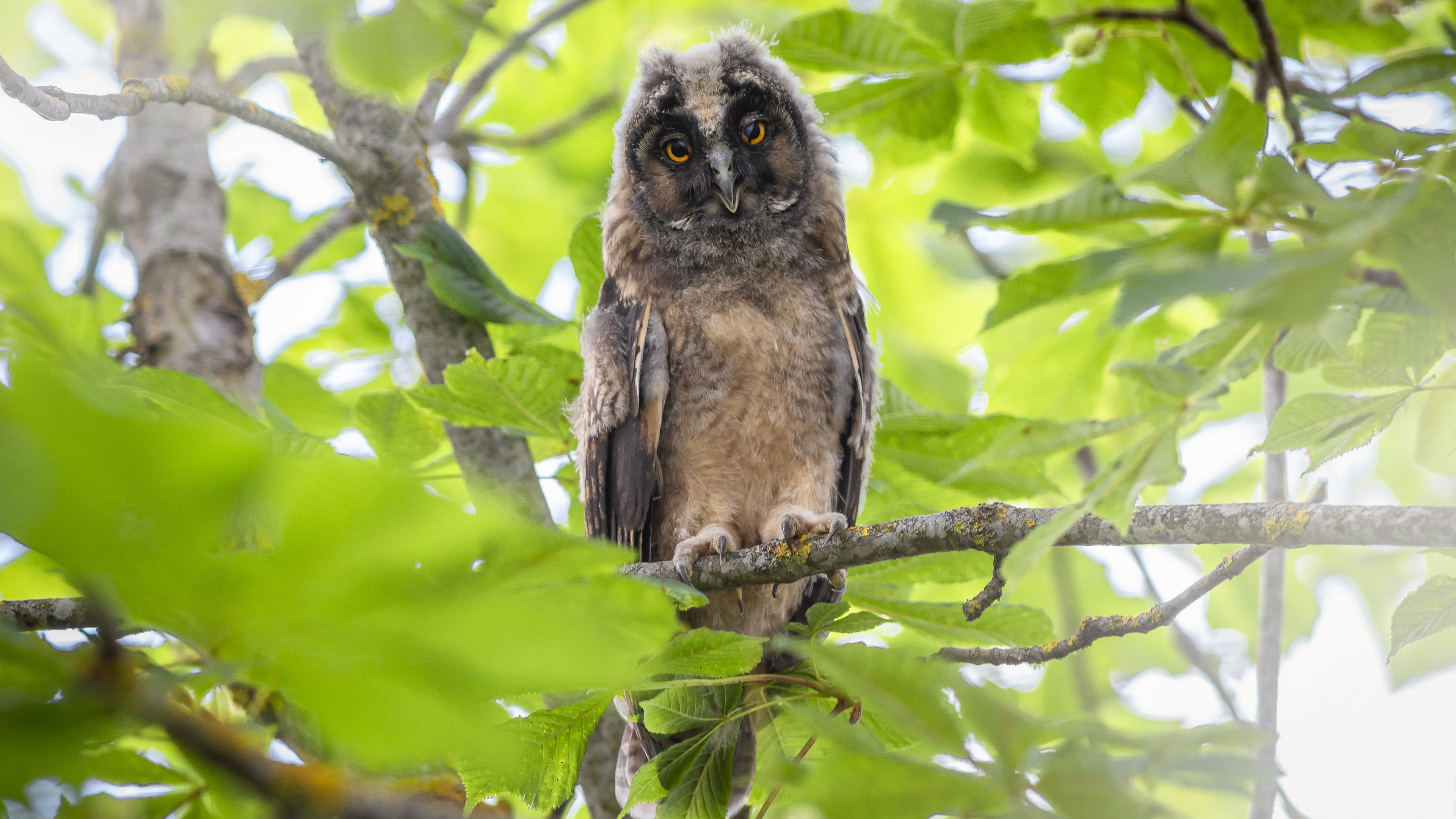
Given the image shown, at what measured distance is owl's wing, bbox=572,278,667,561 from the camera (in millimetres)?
3410

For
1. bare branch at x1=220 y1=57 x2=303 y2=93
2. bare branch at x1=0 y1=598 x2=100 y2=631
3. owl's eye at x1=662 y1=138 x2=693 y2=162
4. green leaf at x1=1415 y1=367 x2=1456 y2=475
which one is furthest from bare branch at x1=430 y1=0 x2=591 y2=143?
green leaf at x1=1415 y1=367 x2=1456 y2=475

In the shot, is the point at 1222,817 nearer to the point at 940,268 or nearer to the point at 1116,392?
the point at 1116,392

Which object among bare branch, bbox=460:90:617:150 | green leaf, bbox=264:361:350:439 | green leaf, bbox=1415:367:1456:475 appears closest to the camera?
green leaf, bbox=1415:367:1456:475

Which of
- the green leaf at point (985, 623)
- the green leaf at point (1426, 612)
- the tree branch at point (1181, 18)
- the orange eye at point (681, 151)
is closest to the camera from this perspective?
the green leaf at point (1426, 612)

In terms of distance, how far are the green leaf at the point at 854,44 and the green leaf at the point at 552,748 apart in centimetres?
203

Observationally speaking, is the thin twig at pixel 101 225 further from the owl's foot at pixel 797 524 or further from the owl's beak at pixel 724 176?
the owl's foot at pixel 797 524

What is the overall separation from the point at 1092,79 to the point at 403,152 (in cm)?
261

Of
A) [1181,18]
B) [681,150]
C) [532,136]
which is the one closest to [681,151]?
[681,150]

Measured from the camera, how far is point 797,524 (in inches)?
120

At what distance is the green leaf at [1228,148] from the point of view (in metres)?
1.32

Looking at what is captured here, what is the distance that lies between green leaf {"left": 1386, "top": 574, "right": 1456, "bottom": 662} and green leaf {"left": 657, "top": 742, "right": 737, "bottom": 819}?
1379 mm

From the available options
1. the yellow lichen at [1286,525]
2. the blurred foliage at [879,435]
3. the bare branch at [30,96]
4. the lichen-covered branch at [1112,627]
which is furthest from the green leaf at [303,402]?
the yellow lichen at [1286,525]

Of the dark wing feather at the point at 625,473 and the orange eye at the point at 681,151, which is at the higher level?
the orange eye at the point at 681,151

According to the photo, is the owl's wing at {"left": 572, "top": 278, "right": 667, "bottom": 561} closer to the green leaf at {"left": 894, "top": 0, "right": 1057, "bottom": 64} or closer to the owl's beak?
the owl's beak
